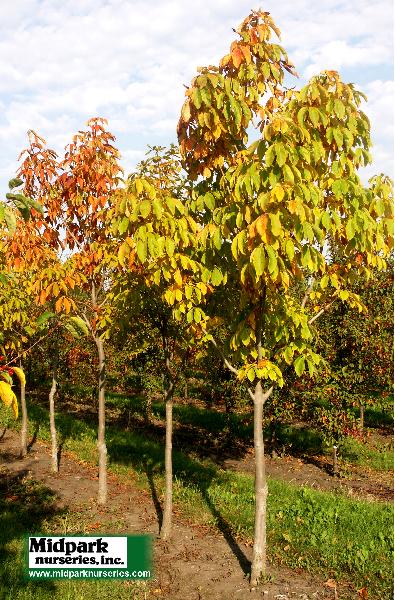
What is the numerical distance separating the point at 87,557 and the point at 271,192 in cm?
600

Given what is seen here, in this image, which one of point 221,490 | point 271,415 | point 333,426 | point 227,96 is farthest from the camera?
point 271,415

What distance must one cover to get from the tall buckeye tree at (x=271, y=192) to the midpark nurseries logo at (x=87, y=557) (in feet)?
6.28

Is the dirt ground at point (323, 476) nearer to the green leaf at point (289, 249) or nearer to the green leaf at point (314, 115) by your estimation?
the green leaf at point (289, 249)

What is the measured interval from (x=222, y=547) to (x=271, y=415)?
258 inches

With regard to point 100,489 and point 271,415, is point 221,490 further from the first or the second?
point 271,415

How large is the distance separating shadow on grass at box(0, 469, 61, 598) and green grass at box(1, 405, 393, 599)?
89.7 inches

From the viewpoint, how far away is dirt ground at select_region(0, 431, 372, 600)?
6281 mm

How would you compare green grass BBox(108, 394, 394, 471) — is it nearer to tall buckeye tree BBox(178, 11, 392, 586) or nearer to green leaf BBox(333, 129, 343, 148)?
tall buckeye tree BBox(178, 11, 392, 586)

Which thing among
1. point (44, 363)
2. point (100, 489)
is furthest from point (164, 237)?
point (44, 363)

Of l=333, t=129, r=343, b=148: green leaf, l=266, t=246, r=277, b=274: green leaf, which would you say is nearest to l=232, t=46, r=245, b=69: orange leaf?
l=333, t=129, r=343, b=148: green leaf

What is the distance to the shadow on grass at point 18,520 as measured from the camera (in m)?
6.36

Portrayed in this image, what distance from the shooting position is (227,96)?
589 centimetres

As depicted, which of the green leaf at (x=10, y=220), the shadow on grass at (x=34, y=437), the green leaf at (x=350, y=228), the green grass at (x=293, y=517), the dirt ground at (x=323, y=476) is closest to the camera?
the green leaf at (x=10, y=220)

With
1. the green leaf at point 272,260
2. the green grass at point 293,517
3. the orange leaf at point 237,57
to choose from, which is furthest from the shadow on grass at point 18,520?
the orange leaf at point 237,57
